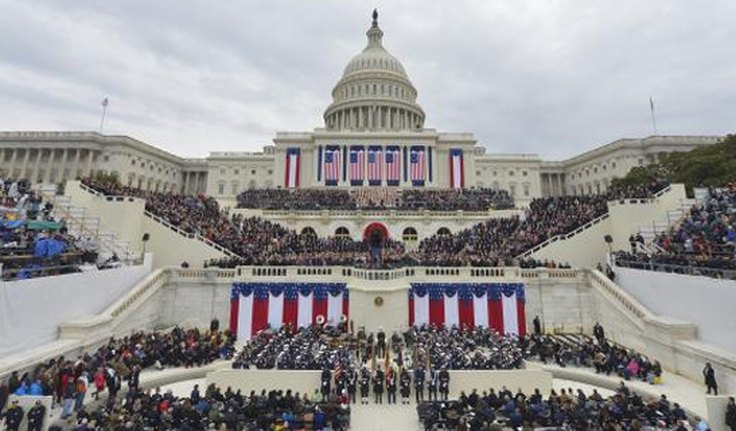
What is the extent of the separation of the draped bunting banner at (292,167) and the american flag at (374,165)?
1300cm

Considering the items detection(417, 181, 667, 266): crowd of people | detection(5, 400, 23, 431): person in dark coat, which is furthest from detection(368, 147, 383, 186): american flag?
detection(5, 400, 23, 431): person in dark coat

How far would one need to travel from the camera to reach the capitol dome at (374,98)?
88375mm

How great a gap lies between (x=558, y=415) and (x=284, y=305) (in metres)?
17.7

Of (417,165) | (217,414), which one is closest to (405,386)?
(217,414)

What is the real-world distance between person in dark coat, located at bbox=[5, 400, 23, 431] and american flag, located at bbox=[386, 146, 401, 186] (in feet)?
186

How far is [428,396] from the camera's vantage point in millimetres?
16859

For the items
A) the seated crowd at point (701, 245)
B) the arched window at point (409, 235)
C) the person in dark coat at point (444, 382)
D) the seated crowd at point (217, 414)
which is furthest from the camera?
the arched window at point (409, 235)

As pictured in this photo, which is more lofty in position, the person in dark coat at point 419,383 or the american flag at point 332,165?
the american flag at point 332,165

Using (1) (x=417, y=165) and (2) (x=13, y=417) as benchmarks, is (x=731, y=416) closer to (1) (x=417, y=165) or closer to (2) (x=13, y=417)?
(2) (x=13, y=417)

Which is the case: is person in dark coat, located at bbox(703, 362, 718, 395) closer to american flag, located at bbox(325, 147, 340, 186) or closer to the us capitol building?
american flag, located at bbox(325, 147, 340, 186)

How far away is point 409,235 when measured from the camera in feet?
148

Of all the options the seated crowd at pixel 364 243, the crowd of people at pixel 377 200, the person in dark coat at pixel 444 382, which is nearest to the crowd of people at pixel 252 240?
the seated crowd at pixel 364 243

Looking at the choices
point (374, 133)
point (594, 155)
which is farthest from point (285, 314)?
point (594, 155)

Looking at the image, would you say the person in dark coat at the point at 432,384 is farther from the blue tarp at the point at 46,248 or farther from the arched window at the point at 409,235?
the arched window at the point at 409,235
